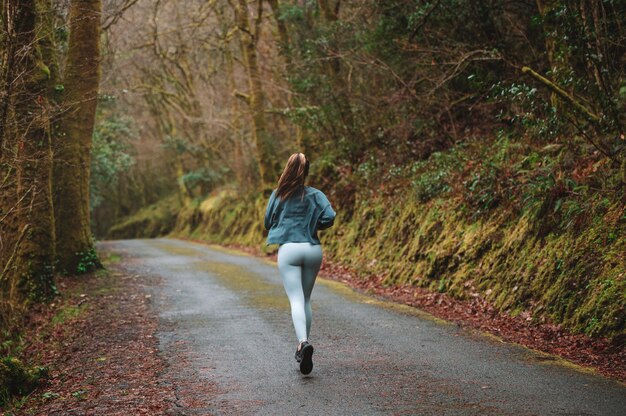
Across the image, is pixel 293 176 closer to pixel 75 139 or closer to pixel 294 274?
pixel 294 274

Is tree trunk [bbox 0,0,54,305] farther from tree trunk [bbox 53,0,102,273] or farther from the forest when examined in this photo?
tree trunk [bbox 53,0,102,273]

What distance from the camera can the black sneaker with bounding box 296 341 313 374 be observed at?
5.79 m

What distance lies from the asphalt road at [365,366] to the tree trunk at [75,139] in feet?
16.4

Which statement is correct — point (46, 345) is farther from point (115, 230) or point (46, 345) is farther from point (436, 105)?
point (115, 230)

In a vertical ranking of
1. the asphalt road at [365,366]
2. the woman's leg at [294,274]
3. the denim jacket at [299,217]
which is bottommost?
the asphalt road at [365,366]

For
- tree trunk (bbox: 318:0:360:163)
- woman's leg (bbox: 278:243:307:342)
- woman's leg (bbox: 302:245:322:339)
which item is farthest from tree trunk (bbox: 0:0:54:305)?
tree trunk (bbox: 318:0:360:163)

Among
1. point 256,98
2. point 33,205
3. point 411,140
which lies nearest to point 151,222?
point 256,98

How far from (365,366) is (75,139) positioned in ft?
35.9

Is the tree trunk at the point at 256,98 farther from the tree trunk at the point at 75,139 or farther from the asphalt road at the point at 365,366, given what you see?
the asphalt road at the point at 365,366

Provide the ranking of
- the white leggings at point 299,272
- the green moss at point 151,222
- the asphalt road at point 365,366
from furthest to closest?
the green moss at point 151,222, the white leggings at point 299,272, the asphalt road at point 365,366

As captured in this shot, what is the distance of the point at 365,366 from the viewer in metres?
6.30

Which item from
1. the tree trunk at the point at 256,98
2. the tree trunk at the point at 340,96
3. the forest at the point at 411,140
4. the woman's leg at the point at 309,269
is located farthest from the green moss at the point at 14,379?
the tree trunk at the point at 256,98

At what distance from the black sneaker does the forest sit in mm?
3304

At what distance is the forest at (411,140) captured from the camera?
26.8 ft
